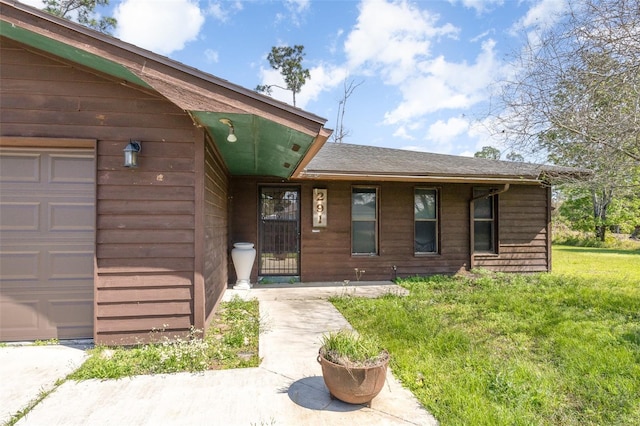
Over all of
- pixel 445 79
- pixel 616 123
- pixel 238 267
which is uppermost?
pixel 445 79

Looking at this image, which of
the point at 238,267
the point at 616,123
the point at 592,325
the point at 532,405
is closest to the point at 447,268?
the point at 592,325

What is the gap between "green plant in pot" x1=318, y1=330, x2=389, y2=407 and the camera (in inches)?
82.9

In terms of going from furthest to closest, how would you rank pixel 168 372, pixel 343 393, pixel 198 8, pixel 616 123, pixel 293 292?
pixel 198 8 → pixel 293 292 → pixel 616 123 → pixel 168 372 → pixel 343 393

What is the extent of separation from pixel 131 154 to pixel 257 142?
4.49 ft

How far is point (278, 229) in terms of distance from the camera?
6902 mm

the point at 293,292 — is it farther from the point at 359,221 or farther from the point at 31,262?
the point at 31,262

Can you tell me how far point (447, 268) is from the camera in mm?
7164

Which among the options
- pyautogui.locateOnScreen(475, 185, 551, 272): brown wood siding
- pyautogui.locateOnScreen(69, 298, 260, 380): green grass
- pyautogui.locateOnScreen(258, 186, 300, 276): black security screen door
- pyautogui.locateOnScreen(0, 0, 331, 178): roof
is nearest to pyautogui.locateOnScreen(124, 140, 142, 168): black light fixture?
pyautogui.locateOnScreen(0, 0, 331, 178): roof

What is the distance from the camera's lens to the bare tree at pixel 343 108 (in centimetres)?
1905

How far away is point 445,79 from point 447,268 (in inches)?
222

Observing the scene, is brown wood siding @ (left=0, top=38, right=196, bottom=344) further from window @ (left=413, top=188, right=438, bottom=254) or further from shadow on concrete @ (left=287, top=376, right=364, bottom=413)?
window @ (left=413, top=188, right=438, bottom=254)

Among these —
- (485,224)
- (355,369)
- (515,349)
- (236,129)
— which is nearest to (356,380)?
(355,369)

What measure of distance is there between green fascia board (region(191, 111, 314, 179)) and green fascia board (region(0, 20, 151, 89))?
2.51 ft

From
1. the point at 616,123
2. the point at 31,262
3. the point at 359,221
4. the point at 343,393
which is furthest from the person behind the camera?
the point at 359,221
